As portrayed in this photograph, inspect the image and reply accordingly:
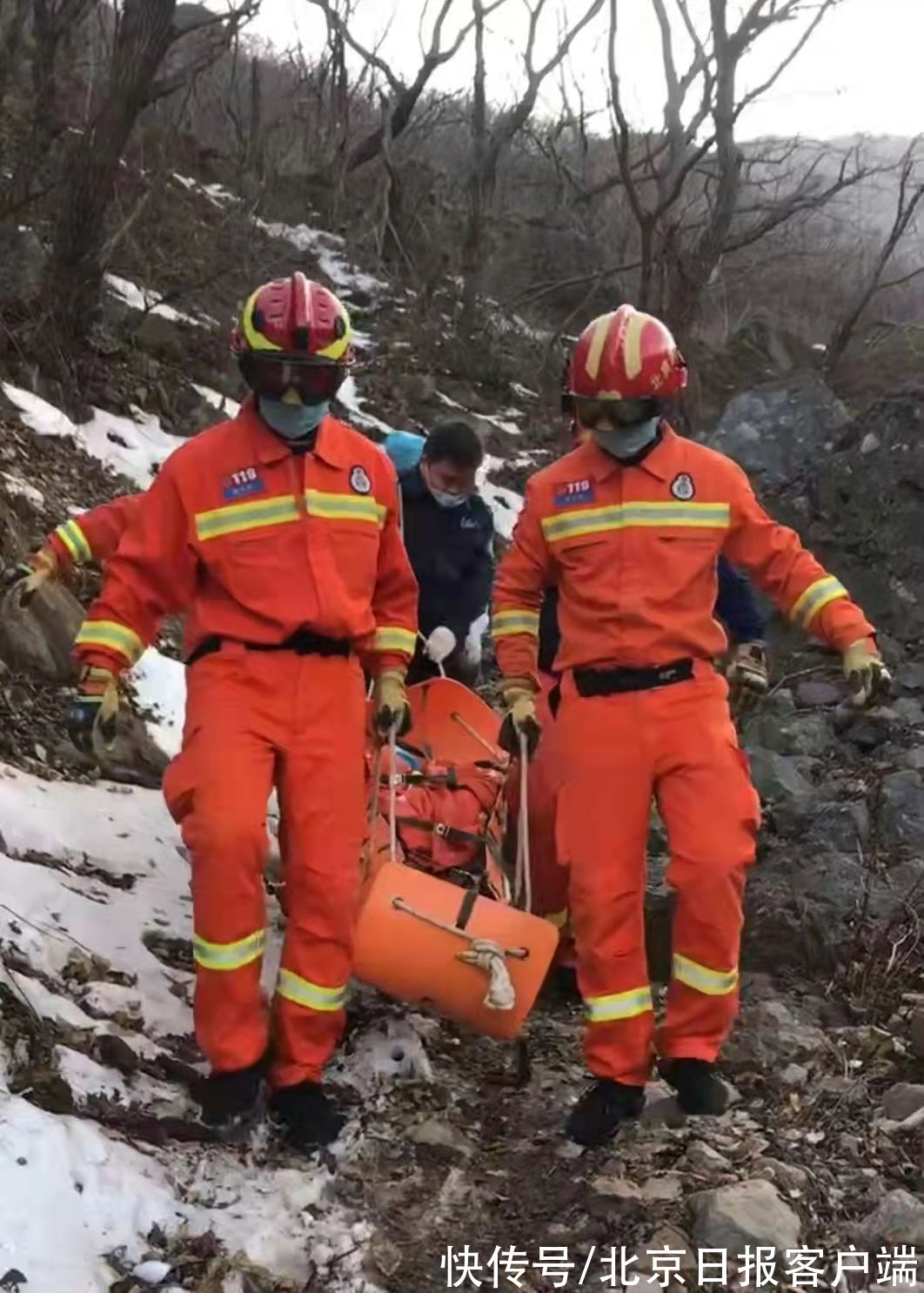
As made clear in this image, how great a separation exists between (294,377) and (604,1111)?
1887 millimetres

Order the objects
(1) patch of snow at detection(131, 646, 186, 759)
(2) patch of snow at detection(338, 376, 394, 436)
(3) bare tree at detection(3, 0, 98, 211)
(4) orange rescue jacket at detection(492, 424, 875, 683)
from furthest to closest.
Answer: (2) patch of snow at detection(338, 376, 394, 436) < (3) bare tree at detection(3, 0, 98, 211) < (1) patch of snow at detection(131, 646, 186, 759) < (4) orange rescue jacket at detection(492, 424, 875, 683)

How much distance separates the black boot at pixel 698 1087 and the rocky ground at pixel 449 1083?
0.28ft

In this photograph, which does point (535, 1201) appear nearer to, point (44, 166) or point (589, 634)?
point (589, 634)

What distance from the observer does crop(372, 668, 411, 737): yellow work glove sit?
3463 mm

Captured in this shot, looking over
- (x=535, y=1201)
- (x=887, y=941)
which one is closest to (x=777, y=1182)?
(x=535, y=1201)

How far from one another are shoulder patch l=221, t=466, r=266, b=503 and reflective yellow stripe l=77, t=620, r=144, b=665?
402 millimetres

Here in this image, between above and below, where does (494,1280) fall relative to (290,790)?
below

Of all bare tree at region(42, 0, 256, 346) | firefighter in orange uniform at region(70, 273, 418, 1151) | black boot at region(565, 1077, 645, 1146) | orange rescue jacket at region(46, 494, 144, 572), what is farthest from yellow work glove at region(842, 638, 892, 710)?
bare tree at region(42, 0, 256, 346)

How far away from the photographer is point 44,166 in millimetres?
10914

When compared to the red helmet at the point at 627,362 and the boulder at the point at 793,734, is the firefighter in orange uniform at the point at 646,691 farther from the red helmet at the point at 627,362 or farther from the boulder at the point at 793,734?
the boulder at the point at 793,734

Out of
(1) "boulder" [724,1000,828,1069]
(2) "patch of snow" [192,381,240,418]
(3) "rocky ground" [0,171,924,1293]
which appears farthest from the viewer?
(2) "patch of snow" [192,381,240,418]

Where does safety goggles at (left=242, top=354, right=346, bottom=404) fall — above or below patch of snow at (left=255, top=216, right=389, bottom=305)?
above

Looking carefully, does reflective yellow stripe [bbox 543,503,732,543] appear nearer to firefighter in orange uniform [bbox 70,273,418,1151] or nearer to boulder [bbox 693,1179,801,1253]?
firefighter in orange uniform [bbox 70,273,418,1151]

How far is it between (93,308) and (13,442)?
1622 mm
